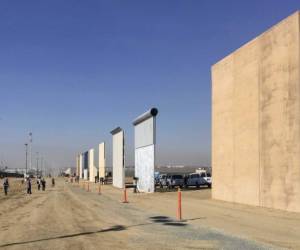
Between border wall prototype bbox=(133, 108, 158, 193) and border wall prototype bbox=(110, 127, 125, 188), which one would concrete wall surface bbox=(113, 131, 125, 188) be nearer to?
border wall prototype bbox=(110, 127, 125, 188)

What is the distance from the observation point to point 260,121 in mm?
27656

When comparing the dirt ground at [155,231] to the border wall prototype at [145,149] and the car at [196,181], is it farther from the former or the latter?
the car at [196,181]

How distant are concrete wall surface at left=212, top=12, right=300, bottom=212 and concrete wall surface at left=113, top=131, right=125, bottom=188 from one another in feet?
92.6

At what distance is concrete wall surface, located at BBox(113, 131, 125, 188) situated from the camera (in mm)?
62847

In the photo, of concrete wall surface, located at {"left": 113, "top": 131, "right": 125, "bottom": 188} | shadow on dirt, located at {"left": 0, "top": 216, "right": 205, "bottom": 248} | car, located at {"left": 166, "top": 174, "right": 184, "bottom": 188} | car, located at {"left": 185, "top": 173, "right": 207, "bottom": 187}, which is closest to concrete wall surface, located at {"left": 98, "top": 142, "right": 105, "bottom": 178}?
concrete wall surface, located at {"left": 113, "top": 131, "right": 125, "bottom": 188}

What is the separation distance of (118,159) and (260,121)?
40.1m

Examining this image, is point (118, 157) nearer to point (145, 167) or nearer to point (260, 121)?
point (145, 167)

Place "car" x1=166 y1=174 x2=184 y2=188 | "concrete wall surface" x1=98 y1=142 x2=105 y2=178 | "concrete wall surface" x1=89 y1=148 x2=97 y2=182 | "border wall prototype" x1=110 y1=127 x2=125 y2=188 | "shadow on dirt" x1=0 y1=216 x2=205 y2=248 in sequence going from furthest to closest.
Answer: "concrete wall surface" x1=89 y1=148 x2=97 y2=182, "concrete wall surface" x1=98 y1=142 x2=105 y2=178, "border wall prototype" x1=110 y1=127 x2=125 y2=188, "car" x1=166 y1=174 x2=184 y2=188, "shadow on dirt" x1=0 y1=216 x2=205 y2=248

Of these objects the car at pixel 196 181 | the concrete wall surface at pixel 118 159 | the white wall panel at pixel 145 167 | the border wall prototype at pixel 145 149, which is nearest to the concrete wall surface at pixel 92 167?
the concrete wall surface at pixel 118 159

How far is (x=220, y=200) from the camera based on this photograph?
33.8 meters

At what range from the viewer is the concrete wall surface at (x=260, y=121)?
24109 mm

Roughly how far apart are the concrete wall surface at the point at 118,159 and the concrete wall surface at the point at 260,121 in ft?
92.6

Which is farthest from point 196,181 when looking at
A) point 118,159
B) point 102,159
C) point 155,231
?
point 155,231

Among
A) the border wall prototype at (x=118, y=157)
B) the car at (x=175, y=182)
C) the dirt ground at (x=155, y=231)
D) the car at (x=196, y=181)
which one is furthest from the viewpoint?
the border wall prototype at (x=118, y=157)
